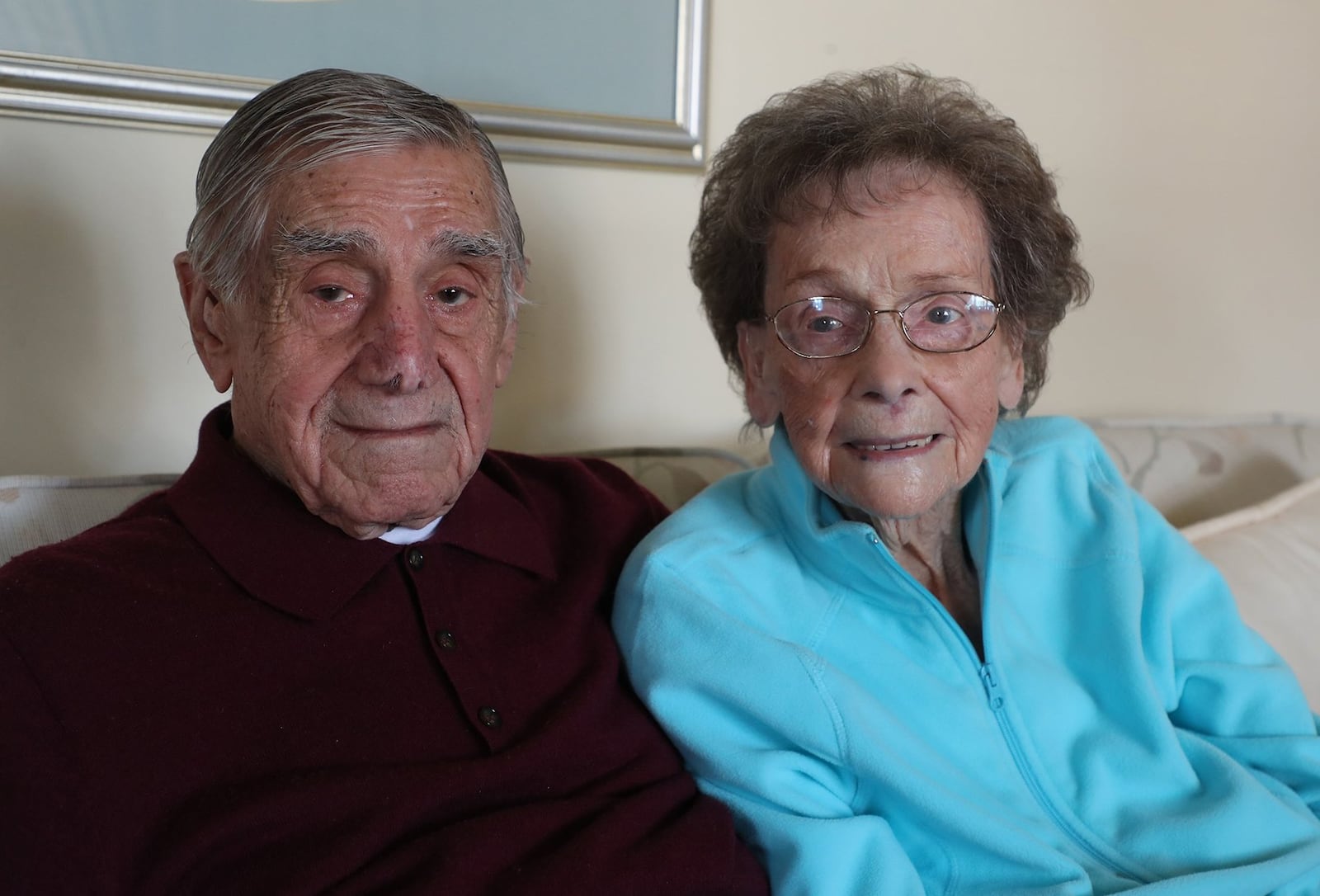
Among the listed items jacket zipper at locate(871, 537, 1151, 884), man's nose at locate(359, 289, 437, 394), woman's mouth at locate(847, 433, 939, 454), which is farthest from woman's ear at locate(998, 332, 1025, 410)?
man's nose at locate(359, 289, 437, 394)

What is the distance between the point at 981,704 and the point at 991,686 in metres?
0.02

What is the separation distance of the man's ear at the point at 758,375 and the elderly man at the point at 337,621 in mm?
346

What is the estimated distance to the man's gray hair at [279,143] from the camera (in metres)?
1.21

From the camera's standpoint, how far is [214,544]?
3.92 feet

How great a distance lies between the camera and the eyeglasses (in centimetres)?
135

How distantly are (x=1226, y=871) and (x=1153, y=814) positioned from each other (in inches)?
4.2

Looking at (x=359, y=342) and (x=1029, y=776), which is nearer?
(x=359, y=342)

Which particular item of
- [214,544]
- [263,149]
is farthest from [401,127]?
[214,544]

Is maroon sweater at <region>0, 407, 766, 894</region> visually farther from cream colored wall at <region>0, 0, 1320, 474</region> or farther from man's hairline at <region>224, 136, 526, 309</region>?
cream colored wall at <region>0, 0, 1320, 474</region>

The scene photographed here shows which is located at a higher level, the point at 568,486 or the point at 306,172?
the point at 306,172

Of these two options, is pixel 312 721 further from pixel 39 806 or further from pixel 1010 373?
pixel 1010 373

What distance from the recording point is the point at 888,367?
132 cm

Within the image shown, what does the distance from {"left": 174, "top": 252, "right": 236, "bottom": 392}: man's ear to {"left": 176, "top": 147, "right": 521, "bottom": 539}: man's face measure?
0.04ft

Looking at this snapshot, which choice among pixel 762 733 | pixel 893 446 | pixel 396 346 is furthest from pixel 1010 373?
pixel 396 346
